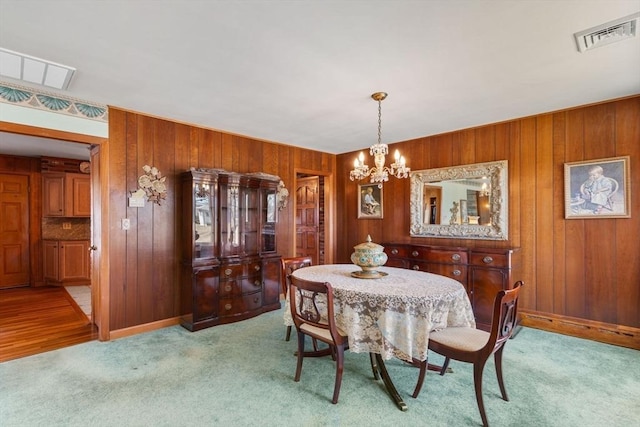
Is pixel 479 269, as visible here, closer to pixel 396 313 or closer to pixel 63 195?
pixel 396 313

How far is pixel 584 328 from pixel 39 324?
6165 mm

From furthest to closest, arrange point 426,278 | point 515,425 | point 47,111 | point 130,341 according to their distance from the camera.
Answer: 1. point 130,341
2. point 47,111
3. point 426,278
4. point 515,425

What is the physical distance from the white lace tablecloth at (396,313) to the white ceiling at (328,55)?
5.61ft

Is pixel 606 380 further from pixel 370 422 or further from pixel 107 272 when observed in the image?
pixel 107 272

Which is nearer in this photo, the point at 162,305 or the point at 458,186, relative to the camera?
the point at 162,305

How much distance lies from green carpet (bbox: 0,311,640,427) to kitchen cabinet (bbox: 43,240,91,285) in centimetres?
377

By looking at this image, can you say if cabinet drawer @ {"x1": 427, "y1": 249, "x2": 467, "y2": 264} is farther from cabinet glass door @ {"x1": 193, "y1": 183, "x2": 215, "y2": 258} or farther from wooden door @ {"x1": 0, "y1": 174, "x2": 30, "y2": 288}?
wooden door @ {"x1": 0, "y1": 174, "x2": 30, "y2": 288}

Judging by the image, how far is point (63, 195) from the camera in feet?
19.8

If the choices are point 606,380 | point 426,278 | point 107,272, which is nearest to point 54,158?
point 107,272

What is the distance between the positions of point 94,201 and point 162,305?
4.62 feet

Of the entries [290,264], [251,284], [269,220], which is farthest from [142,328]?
[269,220]

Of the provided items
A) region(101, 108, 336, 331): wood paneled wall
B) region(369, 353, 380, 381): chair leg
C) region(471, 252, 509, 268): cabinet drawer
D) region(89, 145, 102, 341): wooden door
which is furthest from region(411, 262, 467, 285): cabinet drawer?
region(89, 145, 102, 341): wooden door

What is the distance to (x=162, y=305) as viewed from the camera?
373cm

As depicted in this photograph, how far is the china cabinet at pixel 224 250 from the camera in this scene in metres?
3.66
